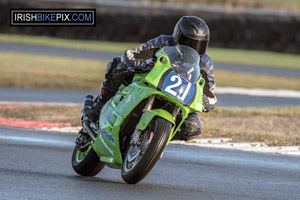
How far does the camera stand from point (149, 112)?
6324mm

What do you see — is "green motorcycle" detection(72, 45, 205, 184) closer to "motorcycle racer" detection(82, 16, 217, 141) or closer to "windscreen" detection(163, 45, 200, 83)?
"windscreen" detection(163, 45, 200, 83)

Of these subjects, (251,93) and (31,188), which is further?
(251,93)

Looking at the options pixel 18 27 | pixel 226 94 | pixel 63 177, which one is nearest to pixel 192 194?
pixel 63 177

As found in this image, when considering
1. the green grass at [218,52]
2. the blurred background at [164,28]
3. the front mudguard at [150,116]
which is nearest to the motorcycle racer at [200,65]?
the front mudguard at [150,116]

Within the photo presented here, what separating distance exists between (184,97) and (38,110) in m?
7.15

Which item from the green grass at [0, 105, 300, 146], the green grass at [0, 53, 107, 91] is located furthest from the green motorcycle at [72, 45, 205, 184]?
the green grass at [0, 53, 107, 91]

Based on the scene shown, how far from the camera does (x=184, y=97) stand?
6254mm

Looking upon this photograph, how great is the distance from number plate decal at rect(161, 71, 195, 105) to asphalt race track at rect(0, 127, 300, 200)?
849 millimetres

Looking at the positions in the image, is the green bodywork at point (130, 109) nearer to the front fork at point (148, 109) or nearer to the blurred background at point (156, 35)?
the front fork at point (148, 109)

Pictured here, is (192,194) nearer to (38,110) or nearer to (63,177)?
(63,177)

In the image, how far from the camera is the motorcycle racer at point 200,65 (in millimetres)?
6789

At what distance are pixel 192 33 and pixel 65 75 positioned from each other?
48.9 ft

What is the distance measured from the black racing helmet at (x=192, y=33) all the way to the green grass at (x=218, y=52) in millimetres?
22924

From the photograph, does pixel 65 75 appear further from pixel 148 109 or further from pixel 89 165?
pixel 148 109
